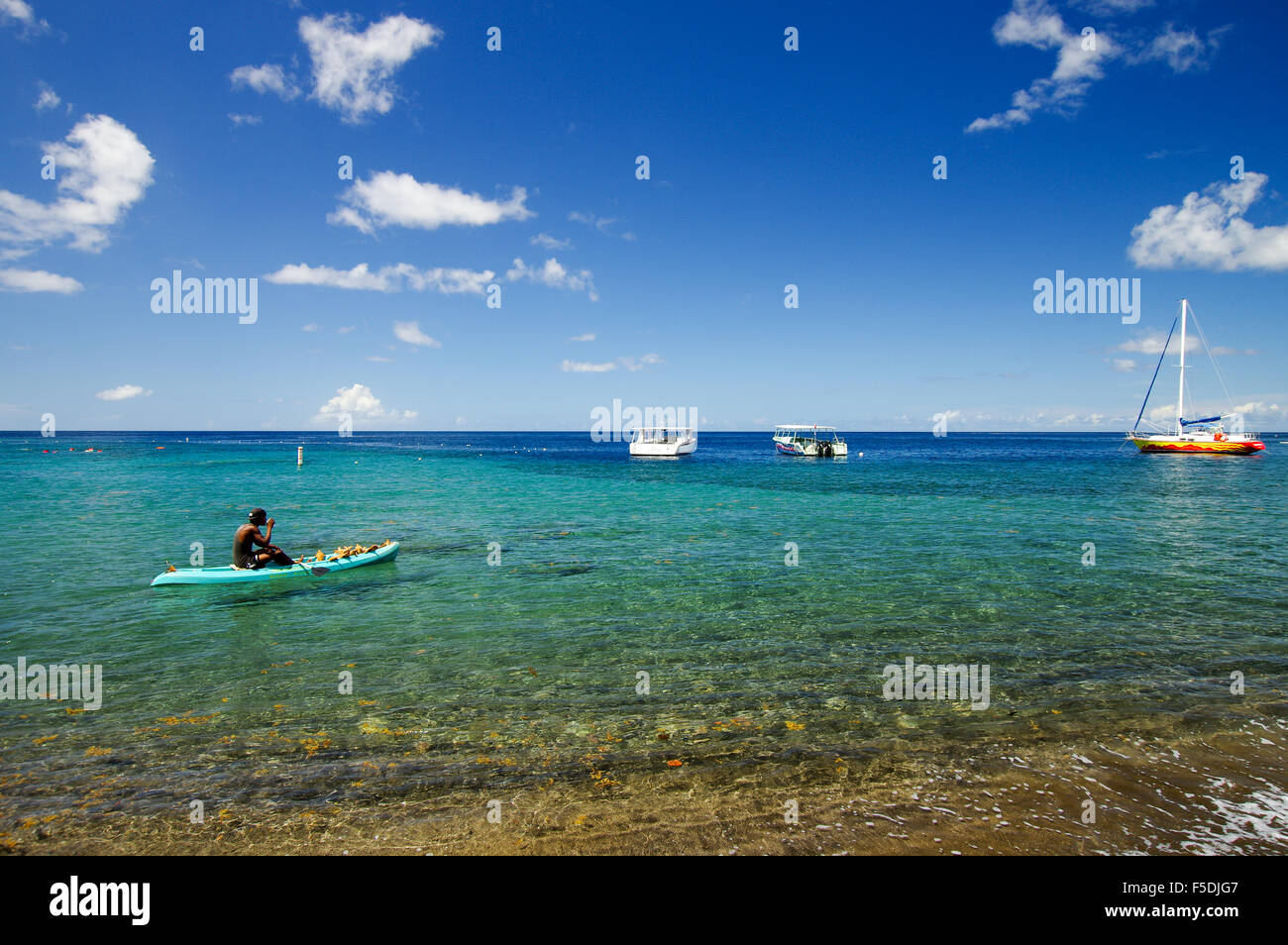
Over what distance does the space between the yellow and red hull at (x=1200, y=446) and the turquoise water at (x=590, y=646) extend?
88310 millimetres

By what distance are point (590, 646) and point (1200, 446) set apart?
123m

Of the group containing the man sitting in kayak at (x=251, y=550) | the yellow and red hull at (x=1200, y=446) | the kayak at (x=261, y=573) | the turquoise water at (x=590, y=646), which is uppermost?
→ the yellow and red hull at (x=1200, y=446)

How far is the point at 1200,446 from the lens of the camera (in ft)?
316

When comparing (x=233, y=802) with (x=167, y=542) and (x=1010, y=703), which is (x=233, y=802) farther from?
(x=167, y=542)

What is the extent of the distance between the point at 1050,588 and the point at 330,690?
1885 cm

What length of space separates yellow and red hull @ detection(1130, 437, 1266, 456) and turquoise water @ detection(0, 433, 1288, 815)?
88.3 metres

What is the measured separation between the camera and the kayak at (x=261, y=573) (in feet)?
59.0

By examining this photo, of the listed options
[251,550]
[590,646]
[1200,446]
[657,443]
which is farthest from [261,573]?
[1200,446]

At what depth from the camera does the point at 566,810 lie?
271 inches

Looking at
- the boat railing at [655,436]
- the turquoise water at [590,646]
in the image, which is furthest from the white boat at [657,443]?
the turquoise water at [590,646]

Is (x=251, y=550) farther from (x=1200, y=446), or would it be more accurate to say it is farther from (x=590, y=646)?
(x=1200, y=446)

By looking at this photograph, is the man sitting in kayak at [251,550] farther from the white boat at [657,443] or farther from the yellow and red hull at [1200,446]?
the yellow and red hull at [1200,446]

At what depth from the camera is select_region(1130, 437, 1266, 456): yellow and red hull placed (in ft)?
305
